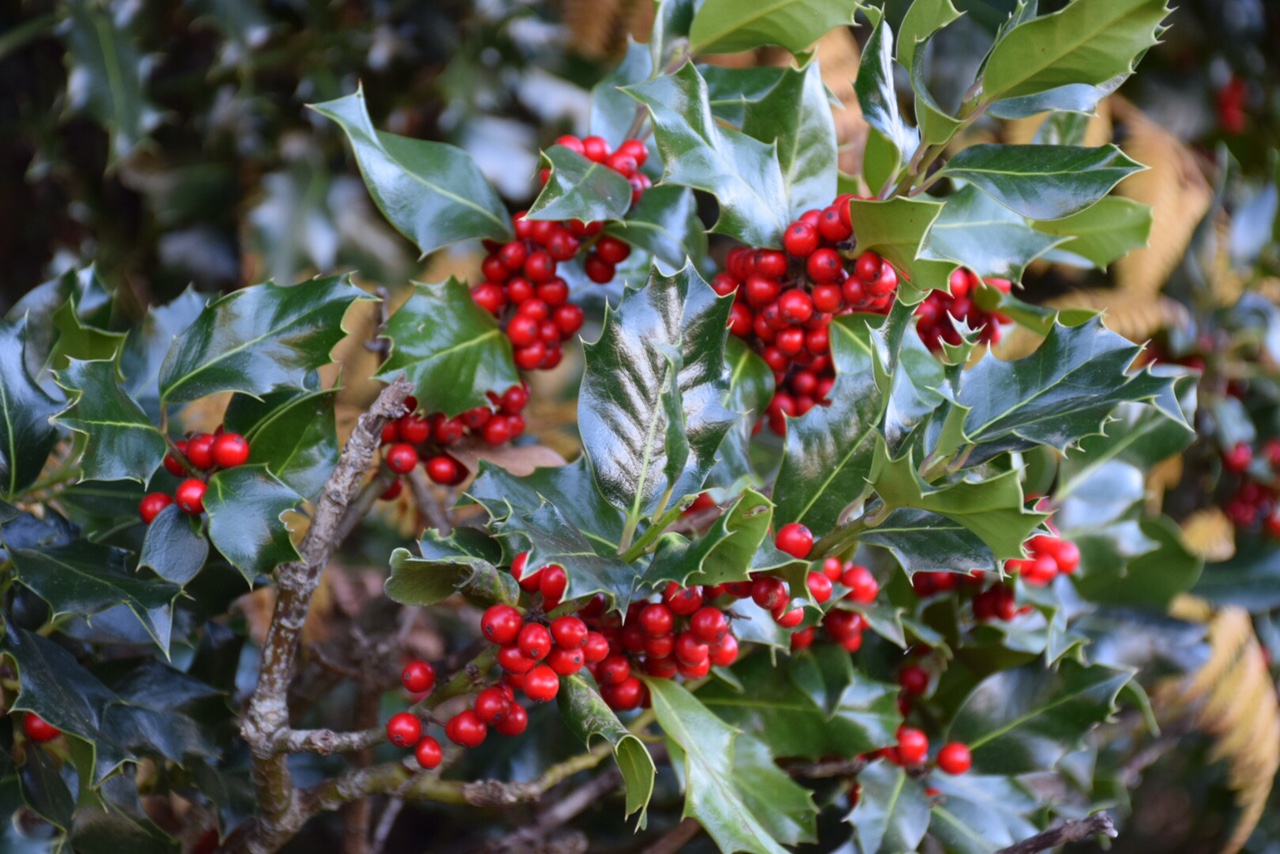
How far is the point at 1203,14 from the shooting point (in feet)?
5.31

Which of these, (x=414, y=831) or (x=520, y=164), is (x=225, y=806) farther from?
(x=520, y=164)

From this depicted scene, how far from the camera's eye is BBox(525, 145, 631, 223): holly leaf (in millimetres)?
604

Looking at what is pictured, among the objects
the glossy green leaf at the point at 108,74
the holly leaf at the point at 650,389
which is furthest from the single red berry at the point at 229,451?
the glossy green leaf at the point at 108,74

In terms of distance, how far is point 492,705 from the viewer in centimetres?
57

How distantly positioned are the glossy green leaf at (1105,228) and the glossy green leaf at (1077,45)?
13 cm

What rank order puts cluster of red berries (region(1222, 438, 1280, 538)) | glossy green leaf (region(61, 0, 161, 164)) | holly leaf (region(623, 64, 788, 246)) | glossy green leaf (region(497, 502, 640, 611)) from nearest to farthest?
1. glossy green leaf (region(497, 502, 640, 611))
2. holly leaf (region(623, 64, 788, 246))
3. cluster of red berries (region(1222, 438, 1280, 538))
4. glossy green leaf (region(61, 0, 161, 164))

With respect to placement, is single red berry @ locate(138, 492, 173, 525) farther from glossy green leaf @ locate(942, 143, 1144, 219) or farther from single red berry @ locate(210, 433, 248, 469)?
glossy green leaf @ locate(942, 143, 1144, 219)

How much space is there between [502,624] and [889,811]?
0.34m

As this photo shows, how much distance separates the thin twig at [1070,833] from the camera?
0.57 metres

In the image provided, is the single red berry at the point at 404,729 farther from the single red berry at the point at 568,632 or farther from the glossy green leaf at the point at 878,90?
the glossy green leaf at the point at 878,90

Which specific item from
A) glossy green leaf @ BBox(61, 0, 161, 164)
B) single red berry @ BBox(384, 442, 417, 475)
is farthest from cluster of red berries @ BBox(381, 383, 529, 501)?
glossy green leaf @ BBox(61, 0, 161, 164)

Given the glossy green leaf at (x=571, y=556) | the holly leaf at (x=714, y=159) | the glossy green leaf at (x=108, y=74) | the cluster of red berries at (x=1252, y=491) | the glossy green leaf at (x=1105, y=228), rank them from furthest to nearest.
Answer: the glossy green leaf at (x=108, y=74), the cluster of red berries at (x=1252, y=491), the glossy green leaf at (x=1105, y=228), the holly leaf at (x=714, y=159), the glossy green leaf at (x=571, y=556)

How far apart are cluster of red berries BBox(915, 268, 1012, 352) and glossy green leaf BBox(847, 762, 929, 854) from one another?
0.98 feet

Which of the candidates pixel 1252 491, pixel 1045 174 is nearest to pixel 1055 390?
pixel 1045 174
